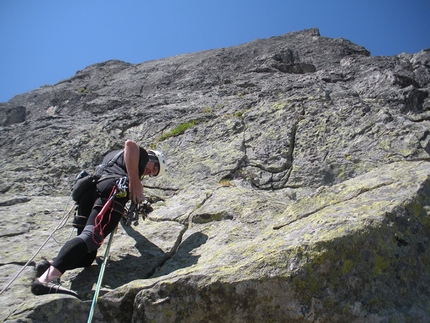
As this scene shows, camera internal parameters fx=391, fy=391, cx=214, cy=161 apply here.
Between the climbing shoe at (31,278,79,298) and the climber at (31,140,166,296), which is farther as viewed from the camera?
Answer: the climber at (31,140,166,296)

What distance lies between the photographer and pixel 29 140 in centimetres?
1302

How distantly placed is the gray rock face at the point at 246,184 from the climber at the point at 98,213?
28cm

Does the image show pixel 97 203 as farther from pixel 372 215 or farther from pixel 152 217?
pixel 372 215

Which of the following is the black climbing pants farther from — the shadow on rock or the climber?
the shadow on rock

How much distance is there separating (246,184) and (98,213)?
4.23 m

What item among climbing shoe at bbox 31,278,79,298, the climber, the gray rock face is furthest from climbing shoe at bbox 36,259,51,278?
climbing shoe at bbox 31,278,79,298

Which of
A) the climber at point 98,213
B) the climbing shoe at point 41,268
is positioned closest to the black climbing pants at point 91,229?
the climber at point 98,213

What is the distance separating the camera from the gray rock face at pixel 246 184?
177 inches

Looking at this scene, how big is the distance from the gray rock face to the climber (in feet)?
0.92

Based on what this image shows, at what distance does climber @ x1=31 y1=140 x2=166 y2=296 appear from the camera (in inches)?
208

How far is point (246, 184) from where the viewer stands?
30.8 feet

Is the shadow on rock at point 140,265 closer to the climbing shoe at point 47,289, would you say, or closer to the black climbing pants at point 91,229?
the black climbing pants at point 91,229

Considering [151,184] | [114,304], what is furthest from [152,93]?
[114,304]

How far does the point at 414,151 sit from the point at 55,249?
7.55 metres
